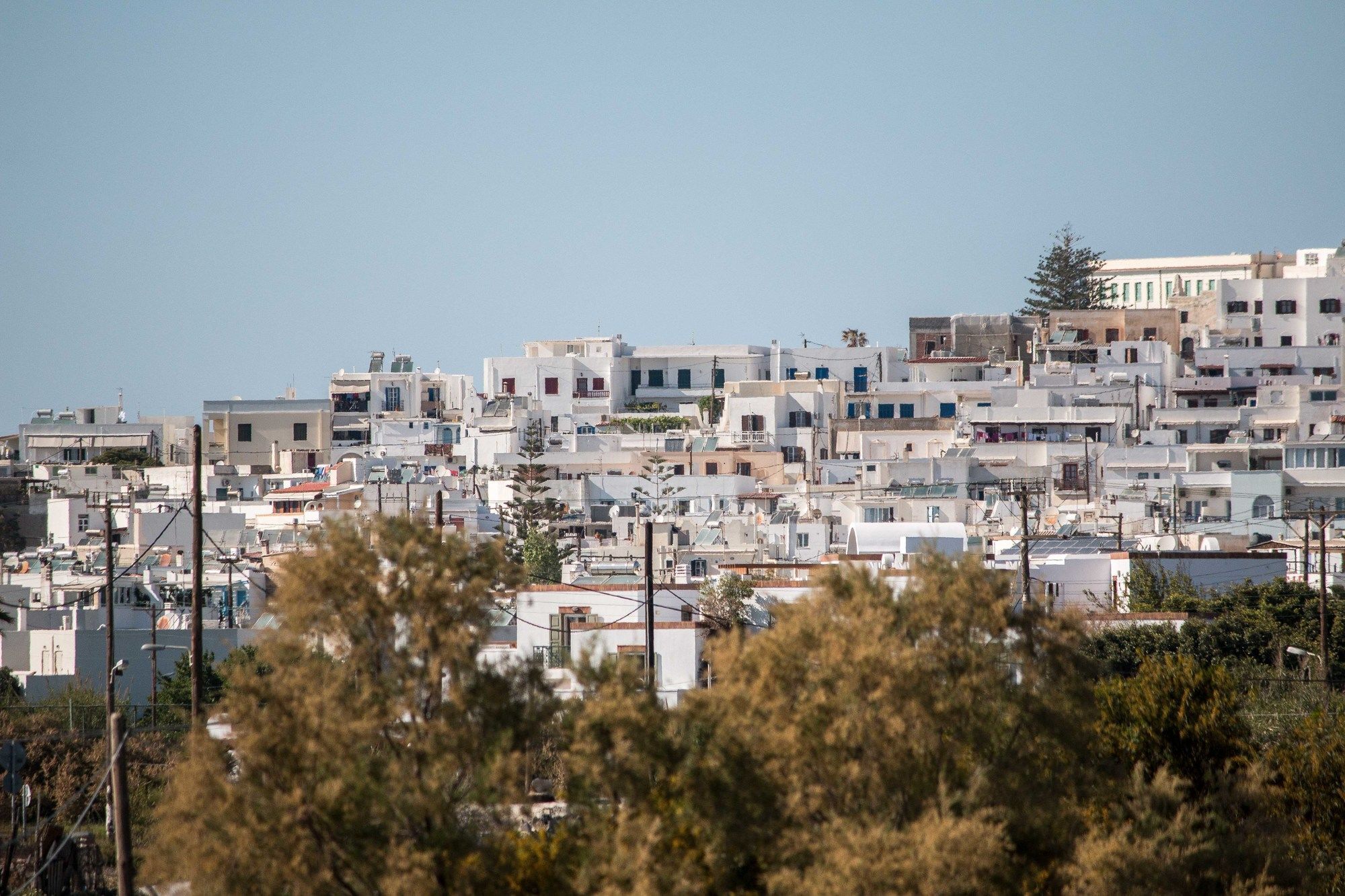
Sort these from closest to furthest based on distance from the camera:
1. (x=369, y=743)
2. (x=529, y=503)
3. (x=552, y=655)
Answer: (x=369, y=743) < (x=552, y=655) < (x=529, y=503)

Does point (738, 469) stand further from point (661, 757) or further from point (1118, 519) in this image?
point (661, 757)

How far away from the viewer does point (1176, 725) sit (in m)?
18.4

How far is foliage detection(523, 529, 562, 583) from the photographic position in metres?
45.1

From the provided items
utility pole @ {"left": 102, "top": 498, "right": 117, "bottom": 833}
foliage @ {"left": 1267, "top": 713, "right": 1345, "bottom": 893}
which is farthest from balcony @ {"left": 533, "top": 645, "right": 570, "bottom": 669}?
foliage @ {"left": 1267, "top": 713, "right": 1345, "bottom": 893}

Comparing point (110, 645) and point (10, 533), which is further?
point (10, 533)

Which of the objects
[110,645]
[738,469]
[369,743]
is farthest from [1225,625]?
[738,469]

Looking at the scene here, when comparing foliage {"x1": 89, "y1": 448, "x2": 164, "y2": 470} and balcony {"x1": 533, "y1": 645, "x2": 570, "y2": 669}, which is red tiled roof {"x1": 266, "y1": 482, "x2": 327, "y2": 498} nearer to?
foliage {"x1": 89, "y1": 448, "x2": 164, "y2": 470}

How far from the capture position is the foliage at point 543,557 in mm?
45062

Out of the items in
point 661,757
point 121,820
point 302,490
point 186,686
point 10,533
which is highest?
point 661,757

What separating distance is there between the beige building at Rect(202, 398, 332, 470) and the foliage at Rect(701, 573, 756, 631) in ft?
135

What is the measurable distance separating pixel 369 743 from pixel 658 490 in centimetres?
4405

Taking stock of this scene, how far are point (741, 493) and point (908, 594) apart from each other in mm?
42394

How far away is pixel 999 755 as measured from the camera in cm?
1324

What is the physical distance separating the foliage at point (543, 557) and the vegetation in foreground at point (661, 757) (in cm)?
3065
